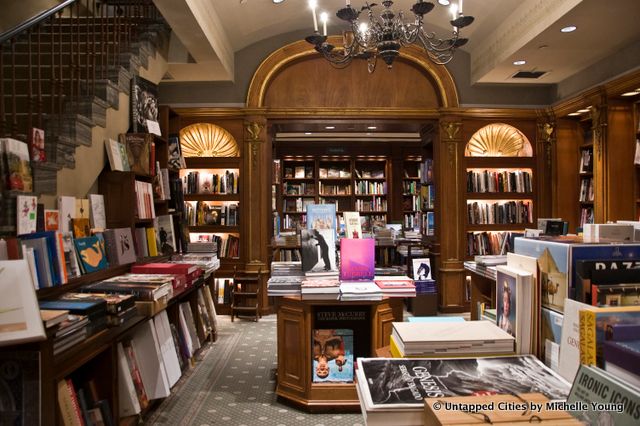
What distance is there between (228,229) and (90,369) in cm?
393

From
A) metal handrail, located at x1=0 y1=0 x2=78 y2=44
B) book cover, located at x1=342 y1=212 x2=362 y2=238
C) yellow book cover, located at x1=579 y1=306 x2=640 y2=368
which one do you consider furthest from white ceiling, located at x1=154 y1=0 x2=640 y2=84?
yellow book cover, located at x1=579 y1=306 x2=640 y2=368

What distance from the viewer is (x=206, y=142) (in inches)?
269

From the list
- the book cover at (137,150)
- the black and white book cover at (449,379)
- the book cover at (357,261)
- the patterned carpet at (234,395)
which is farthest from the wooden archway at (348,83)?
the black and white book cover at (449,379)

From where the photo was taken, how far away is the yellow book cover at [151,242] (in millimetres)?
4195

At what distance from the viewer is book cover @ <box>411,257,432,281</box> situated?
6.31 m

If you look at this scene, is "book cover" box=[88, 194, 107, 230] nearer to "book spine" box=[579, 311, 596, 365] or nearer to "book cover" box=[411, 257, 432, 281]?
"book spine" box=[579, 311, 596, 365]

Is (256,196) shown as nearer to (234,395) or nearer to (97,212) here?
(97,212)

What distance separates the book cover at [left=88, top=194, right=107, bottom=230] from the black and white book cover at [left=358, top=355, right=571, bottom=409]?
2.59m

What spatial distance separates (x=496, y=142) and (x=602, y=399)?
648 centimetres

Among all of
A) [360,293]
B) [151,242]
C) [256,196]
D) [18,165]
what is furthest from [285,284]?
[256,196]

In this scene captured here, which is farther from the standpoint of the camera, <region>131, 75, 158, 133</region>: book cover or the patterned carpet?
<region>131, 75, 158, 133</region>: book cover

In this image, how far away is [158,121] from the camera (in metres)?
4.71

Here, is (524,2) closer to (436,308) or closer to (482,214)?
(482,214)

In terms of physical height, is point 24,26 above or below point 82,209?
above
